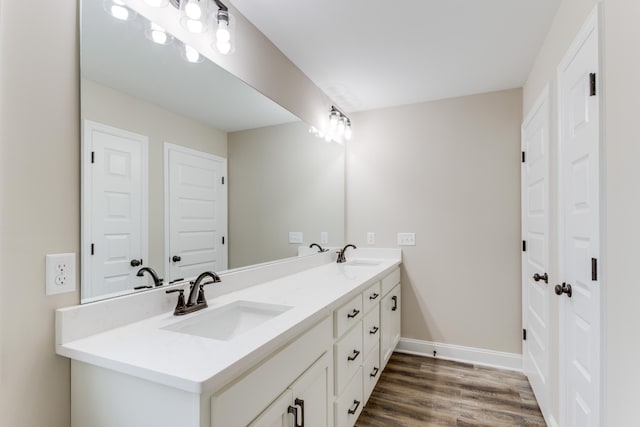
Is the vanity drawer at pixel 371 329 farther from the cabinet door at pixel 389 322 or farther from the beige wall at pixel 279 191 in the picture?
the beige wall at pixel 279 191

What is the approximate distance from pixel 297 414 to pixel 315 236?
5.28 feet

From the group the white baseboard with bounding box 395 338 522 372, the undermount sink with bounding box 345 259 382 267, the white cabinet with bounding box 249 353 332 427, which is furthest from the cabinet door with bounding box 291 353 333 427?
the white baseboard with bounding box 395 338 522 372

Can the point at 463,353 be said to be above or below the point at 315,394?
below

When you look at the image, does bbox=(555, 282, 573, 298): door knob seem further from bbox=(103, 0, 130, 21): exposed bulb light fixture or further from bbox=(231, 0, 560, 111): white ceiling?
bbox=(103, 0, 130, 21): exposed bulb light fixture

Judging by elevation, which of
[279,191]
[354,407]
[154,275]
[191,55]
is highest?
[191,55]

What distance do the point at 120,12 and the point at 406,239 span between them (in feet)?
8.58

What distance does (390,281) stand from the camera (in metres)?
2.65

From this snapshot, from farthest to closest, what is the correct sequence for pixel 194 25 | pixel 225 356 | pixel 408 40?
pixel 408 40, pixel 194 25, pixel 225 356

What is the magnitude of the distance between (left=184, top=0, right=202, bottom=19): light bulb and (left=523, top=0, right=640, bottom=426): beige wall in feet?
5.21

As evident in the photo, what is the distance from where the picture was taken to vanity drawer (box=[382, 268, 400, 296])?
8.10ft

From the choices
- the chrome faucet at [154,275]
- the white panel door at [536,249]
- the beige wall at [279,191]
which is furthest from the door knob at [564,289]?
the chrome faucet at [154,275]

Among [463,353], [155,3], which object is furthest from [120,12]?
[463,353]

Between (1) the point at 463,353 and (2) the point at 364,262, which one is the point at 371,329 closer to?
(2) the point at 364,262

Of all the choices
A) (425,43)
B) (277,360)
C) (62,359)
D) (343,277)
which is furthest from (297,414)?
(425,43)
